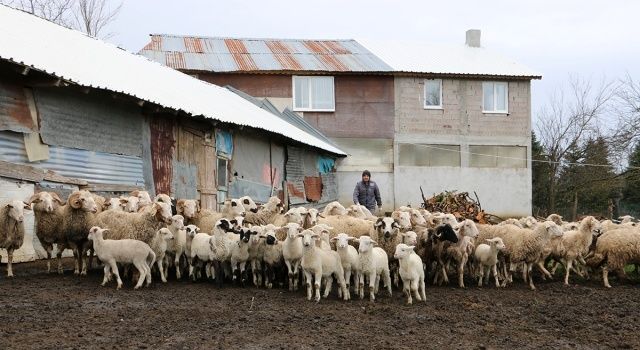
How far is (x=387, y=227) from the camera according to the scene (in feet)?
35.5

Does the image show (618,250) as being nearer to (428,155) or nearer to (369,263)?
(369,263)

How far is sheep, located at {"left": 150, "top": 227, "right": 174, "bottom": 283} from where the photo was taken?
10453 millimetres

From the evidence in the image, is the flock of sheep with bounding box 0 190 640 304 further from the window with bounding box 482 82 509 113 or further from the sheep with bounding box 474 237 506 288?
the window with bounding box 482 82 509 113

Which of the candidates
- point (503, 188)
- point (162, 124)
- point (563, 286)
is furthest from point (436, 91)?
point (563, 286)

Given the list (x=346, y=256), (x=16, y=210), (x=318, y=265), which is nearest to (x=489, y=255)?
(x=346, y=256)

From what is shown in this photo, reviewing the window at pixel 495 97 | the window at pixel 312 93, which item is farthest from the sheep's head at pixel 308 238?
the window at pixel 495 97

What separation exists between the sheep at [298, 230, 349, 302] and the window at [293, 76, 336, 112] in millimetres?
19669

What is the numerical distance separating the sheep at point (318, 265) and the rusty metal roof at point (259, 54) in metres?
19.5

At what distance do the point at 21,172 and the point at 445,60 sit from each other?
23.5 metres

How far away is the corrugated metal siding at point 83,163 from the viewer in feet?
37.8

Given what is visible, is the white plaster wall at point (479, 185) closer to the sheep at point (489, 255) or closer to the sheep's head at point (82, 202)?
the sheep at point (489, 255)

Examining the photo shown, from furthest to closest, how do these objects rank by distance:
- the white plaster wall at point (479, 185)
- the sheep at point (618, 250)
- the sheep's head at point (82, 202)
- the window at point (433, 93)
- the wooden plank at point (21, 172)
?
the window at point (433, 93), the white plaster wall at point (479, 185), the sheep at point (618, 250), the wooden plank at point (21, 172), the sheep's head at point (82, 202)

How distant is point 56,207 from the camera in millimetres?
11352

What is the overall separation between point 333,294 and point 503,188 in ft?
70.7
